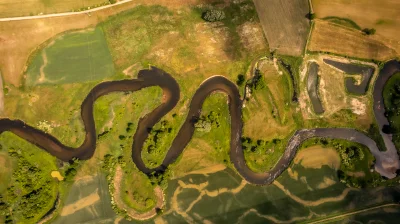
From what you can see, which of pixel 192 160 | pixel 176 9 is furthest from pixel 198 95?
pixel 176 9

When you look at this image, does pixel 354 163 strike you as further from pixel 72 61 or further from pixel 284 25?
pixel 72 61

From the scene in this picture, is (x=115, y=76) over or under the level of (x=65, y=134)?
over

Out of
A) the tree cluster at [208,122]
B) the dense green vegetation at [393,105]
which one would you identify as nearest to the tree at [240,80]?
the tree cluster at [208,122]

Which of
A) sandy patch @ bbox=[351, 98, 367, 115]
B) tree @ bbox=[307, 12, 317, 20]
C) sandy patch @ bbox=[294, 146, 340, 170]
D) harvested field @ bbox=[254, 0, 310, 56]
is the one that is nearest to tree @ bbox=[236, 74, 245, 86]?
harvested field @ bbox=[254, 0, 310, 56]

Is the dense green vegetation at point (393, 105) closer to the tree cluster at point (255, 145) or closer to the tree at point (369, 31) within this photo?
the tree at point (369, 31)

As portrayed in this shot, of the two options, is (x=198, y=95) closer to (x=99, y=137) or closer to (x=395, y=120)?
(x=99, y=137)

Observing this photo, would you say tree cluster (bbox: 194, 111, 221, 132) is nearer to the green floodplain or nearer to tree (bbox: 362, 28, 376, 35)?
the green floodplain

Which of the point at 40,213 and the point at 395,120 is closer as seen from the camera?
the point at 40,213

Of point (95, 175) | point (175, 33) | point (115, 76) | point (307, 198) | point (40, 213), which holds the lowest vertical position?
point (307, 198)
